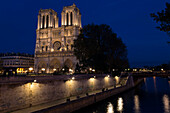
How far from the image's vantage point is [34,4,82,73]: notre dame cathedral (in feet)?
240

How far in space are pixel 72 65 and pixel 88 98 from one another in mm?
48490

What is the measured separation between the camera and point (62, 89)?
83.7 ft

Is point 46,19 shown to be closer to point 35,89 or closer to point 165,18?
point 35,89

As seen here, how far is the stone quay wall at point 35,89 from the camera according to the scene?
54.6 feet

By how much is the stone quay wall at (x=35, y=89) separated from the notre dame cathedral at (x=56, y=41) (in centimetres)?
4253

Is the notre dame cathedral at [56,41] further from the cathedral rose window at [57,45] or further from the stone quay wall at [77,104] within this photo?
the stone quay wall at [77,104]

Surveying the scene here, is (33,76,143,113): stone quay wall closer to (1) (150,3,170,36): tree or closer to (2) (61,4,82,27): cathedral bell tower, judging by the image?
(1) (150,3,170,36): tree

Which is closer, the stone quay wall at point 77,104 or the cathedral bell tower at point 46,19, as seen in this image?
the stone quay wall at point 77,104

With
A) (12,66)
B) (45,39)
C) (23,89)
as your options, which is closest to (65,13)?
(45,39)

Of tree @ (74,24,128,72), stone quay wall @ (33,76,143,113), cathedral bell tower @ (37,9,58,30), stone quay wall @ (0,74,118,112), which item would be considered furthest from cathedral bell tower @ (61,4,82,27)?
stone quay wall @ (33,76,143,113)

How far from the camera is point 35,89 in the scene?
2048 centimetres

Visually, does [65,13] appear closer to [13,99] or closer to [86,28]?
[86,28]

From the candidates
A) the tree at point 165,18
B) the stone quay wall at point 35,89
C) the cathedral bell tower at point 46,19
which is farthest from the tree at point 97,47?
the cathedral bell tower at point 46,19

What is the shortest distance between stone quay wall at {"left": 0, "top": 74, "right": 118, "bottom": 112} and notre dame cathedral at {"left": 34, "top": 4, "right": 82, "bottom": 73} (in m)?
42.5
